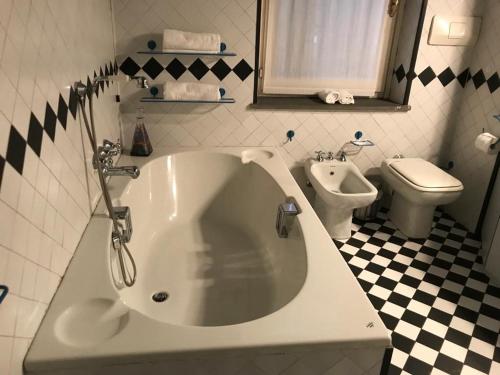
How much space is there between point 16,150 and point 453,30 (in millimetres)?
2657

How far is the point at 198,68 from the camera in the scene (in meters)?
2.49

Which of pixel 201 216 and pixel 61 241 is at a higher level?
pixel 61 241

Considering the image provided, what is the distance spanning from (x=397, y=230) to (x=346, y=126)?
846mm

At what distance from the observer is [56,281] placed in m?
1.23

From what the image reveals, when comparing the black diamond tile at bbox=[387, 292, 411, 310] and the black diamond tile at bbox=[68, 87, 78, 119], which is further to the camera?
the black diamond tile at bbox=[387, 292, 411, 310]

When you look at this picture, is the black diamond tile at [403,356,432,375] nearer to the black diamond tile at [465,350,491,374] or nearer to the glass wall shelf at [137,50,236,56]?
the black diamond tile at [465,350,491,374]

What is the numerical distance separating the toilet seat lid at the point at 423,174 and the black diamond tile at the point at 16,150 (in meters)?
2.21

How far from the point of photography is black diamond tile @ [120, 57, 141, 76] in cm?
243

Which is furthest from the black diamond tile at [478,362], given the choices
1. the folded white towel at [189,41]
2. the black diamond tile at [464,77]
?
the folded white towel at [189,41]

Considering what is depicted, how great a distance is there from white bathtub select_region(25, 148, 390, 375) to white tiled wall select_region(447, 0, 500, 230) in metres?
1.40

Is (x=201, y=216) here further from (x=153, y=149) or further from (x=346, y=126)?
(x=346, y=126)

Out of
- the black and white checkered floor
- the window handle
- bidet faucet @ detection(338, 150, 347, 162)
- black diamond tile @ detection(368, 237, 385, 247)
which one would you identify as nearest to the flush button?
the window handle

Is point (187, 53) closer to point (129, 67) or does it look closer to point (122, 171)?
point (129, 67)

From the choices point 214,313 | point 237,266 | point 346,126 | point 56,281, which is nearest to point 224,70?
point 346,126
